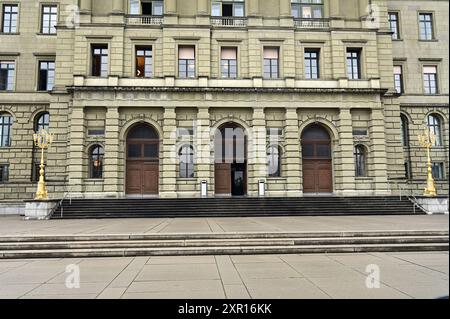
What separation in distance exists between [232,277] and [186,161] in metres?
20.6

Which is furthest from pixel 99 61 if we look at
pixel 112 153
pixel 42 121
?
pixel 42 121

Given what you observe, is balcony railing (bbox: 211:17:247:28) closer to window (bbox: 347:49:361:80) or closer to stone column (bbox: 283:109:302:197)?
stone column (bbox: 283:109:302:197)

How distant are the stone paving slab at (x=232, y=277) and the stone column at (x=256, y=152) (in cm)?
1748

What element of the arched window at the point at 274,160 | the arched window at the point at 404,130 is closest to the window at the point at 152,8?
the arched window at the point at 274,160

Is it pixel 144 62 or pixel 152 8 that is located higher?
pixel 152 8

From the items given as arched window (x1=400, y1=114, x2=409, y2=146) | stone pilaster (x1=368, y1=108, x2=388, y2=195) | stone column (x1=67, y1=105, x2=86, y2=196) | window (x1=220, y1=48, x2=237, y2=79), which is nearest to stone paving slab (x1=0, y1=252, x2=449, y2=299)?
stone column (x1=67, y1=105, x2=86, y2=196)

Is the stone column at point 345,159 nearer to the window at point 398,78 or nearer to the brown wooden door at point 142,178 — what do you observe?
the window at point 398,78

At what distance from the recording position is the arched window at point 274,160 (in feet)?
92.7

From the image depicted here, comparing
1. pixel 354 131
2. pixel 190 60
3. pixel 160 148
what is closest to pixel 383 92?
pixel 354 131

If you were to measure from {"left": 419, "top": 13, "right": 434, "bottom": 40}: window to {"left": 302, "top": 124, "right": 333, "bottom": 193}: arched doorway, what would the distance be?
15.7m

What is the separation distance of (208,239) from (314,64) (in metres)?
23.0

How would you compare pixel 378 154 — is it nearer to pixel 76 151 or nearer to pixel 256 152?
pixel 256 152

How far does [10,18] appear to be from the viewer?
3191 centimetres
